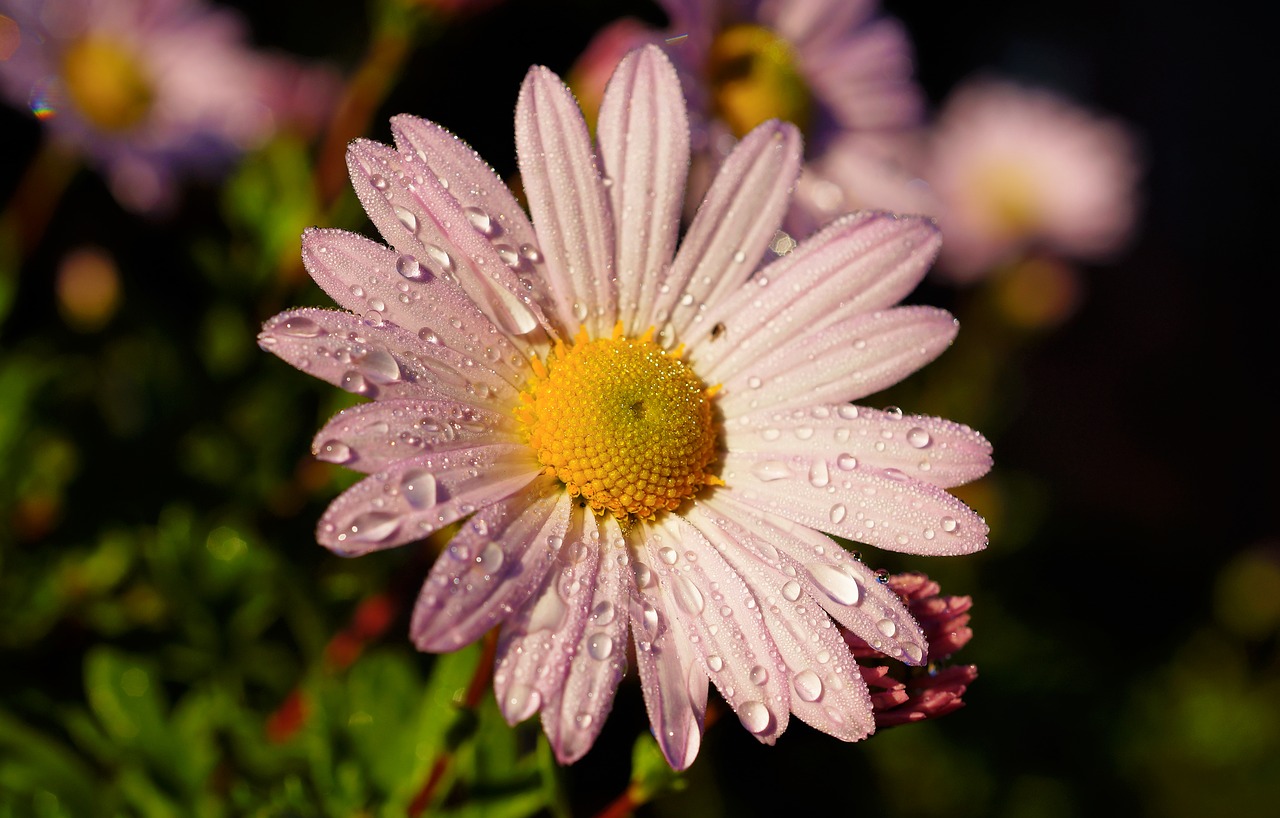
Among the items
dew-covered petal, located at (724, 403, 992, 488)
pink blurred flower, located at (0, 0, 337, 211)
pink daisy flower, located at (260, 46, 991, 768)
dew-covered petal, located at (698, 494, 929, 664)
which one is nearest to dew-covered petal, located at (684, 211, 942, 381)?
pink daisy flower, located at (260, 46, 991, 768)

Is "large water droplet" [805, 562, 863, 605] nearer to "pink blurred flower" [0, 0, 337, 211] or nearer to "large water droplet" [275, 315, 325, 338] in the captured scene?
"large water droplet" [275, 315, 325, 338]

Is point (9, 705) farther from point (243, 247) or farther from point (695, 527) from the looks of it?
point (695, 527)

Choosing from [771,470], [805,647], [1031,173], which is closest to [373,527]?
[805,647]

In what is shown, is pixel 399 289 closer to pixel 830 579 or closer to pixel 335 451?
pixel 335 451

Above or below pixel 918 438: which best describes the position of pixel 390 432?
above

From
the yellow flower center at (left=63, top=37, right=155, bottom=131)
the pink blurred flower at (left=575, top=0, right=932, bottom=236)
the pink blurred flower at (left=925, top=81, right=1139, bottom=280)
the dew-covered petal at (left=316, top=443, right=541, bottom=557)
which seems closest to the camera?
the dew-covered petal at (left=316, top=443, right=541, bottom=557)

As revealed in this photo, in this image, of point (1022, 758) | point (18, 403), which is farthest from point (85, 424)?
point (1022, 758)

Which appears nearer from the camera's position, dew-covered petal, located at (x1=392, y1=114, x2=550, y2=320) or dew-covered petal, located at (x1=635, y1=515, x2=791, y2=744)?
dew-covered petal, located at (x1=635, y1=515, x2=791, y2=744)
